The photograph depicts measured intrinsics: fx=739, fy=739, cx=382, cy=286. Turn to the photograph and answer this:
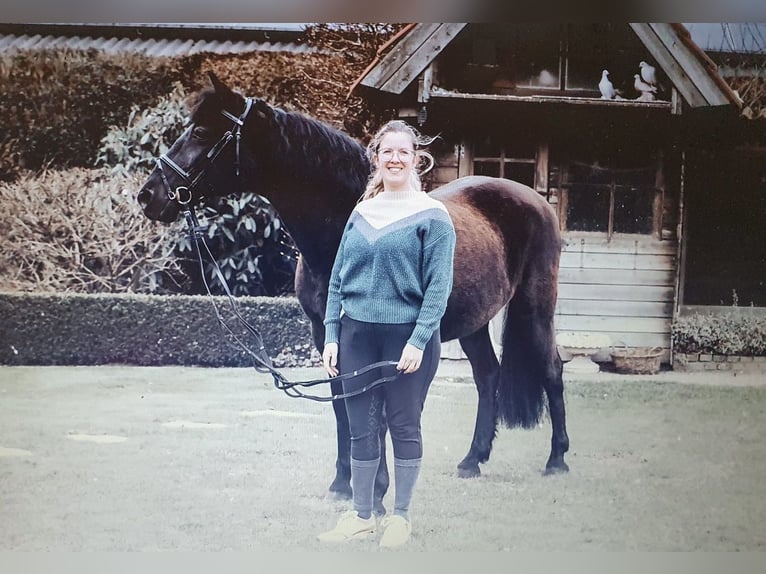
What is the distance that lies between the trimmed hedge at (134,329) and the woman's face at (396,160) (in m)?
0.71

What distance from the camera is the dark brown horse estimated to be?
274 centimetres

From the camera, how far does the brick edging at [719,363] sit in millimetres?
3080

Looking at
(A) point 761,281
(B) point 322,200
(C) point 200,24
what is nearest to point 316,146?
(B) point 322,200

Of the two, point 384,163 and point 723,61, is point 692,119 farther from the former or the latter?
point 384,163

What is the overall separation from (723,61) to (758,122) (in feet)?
→ 0.96

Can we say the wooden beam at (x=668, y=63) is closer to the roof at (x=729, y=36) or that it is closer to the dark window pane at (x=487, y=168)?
the roof at (x=729, y=36)

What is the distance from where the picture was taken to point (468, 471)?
2.96 meters

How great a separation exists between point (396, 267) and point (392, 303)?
0.13 meters

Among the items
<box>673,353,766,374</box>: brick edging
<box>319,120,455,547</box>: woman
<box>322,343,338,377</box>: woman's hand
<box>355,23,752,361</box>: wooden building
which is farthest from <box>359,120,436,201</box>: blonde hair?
<box>673,353,766,374</box>: brick edging

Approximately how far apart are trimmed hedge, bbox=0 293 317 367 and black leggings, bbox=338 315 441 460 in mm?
433

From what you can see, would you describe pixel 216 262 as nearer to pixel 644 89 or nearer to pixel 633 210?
pixel 633 210

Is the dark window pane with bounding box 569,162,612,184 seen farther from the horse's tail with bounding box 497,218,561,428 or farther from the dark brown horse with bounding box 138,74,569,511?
the horse's tail with bounding box 497,218,561,428

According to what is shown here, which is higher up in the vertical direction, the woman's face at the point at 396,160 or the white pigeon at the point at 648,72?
the white pigeon at the point at 648,72

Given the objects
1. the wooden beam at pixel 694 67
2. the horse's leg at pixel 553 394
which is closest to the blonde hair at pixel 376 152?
the horse's leg at pixel 553 394
